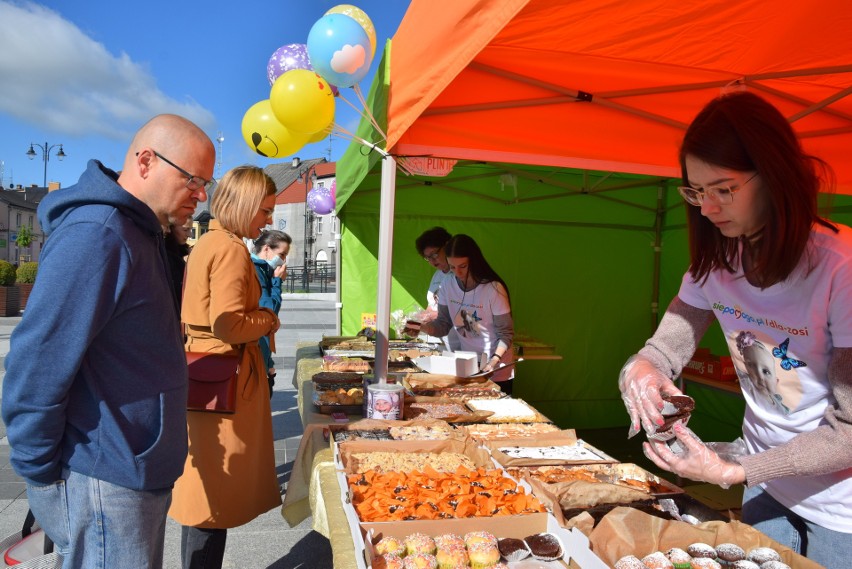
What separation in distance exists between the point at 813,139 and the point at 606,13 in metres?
1.88

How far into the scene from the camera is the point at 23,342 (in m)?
1.30

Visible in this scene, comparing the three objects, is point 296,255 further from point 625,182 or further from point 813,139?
point 813,139

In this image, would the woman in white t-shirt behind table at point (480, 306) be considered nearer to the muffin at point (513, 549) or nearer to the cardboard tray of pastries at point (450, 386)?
the cardboard tray of pastries at point (450, 386)

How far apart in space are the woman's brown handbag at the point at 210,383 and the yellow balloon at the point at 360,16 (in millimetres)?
1612

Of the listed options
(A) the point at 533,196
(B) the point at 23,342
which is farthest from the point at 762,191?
(A) the point at 533,196

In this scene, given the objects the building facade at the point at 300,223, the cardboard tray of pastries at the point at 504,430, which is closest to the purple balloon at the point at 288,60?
the cardboard tray of pastries at the point at 504,430

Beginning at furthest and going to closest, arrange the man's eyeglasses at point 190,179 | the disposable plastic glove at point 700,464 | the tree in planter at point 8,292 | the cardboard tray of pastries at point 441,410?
1. the tree in planter at point 8,292
2. the cardboard tray of pastries at point 441,410
3. the man's eyeglasses at point 190,179
4. the disposable plastic glove at point 700,464

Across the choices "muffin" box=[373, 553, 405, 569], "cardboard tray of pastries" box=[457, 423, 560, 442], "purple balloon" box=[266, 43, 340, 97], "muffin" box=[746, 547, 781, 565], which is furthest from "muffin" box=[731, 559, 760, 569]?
"purple balloon" box=[266, 43, 340, 97]

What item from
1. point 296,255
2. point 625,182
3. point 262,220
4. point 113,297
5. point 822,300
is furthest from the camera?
point 296,255

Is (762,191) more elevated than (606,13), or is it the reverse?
(606,13)

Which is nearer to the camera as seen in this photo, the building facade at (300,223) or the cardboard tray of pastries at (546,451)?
the cardboard tray of pastries at (546,451)

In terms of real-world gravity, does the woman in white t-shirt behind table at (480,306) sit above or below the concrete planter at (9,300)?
above

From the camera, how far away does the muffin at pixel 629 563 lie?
4.17 ft

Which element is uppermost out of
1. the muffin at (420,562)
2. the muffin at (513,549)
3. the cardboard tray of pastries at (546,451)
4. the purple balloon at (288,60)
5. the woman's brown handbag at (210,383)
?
the purple balloon at (288,60)
